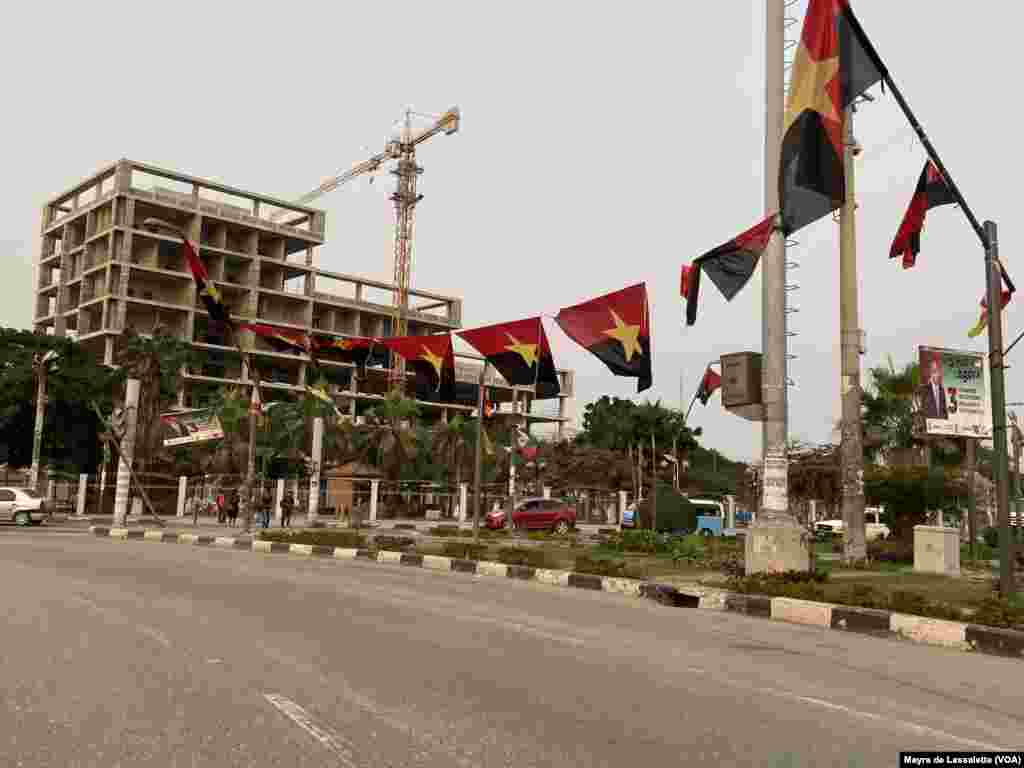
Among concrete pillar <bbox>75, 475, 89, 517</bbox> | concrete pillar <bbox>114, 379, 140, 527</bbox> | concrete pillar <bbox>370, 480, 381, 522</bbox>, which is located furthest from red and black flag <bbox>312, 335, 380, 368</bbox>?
concrete pillar <bbox>75, 475, 89, 517</bbox>

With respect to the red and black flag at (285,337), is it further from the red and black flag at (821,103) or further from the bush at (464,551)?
the red and black flag at (821,103)

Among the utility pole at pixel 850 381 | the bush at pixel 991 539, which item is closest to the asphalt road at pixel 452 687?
the utility pole at pixel 850 381

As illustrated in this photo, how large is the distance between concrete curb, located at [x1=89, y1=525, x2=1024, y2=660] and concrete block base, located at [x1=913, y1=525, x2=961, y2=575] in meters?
5.76

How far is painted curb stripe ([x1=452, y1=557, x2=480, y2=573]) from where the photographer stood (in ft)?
56.0

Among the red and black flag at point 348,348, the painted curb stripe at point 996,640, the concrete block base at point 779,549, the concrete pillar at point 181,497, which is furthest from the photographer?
the concrete pillar at point 181,497

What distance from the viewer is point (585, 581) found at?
14523mm

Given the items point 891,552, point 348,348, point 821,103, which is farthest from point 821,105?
point 348,348

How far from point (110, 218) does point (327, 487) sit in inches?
1987

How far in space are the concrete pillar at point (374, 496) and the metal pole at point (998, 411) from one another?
3162cm

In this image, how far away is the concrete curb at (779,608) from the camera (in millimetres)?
9219

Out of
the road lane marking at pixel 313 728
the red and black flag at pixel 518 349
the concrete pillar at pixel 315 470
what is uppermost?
the red and black flag at pixel 518 349

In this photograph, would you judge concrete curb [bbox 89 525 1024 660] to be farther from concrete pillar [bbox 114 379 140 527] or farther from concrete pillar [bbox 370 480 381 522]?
concrete pillar [bbox 370 480 381 522]

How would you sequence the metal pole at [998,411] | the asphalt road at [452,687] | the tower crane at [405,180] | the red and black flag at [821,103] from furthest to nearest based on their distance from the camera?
the tower crane at [405,180] < the red and black flag at [821,103] < the metal pole at [998,411] < the asphalt road at [452,687]

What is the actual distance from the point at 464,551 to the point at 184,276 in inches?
2938
